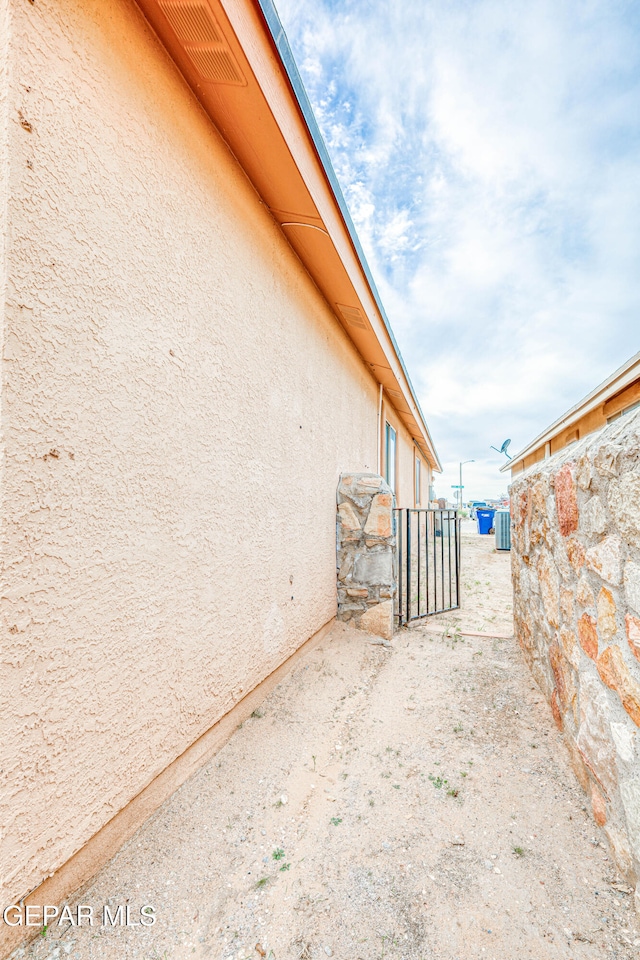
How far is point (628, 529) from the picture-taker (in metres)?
1.30

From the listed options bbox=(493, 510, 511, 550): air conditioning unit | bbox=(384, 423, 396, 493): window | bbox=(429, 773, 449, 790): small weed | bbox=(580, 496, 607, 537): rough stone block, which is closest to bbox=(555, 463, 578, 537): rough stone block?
bbox=(580, 496, 607, 537): rough stone block

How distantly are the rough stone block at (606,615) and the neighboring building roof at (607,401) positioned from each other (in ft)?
15.0

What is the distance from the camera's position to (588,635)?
66.0 inches

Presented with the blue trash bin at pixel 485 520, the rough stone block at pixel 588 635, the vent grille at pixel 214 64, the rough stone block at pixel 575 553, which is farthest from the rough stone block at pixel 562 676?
the blue trash bin at pixel 485 520

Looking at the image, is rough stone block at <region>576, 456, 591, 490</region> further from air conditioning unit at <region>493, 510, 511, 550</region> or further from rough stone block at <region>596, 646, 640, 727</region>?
air conditioning unit at <region>493, 510, 511, 550</region>

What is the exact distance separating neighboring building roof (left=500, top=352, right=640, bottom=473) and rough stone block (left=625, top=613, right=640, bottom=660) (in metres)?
4.79

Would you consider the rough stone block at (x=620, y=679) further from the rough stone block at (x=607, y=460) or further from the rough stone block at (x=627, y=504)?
the rough stone block at (x=607, y=460)

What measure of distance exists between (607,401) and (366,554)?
4767mm

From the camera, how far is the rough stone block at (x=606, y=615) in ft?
4.66

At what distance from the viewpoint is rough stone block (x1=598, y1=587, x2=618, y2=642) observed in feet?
4.66

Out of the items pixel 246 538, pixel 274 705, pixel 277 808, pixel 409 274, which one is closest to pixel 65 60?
pixel 246 538

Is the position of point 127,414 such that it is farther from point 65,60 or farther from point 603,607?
point 603,607

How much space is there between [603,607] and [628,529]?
0.40 metres

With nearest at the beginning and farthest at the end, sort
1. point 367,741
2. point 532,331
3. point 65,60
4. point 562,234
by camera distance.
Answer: point 65,60, point 367,741, point 562,234, point 532,331
